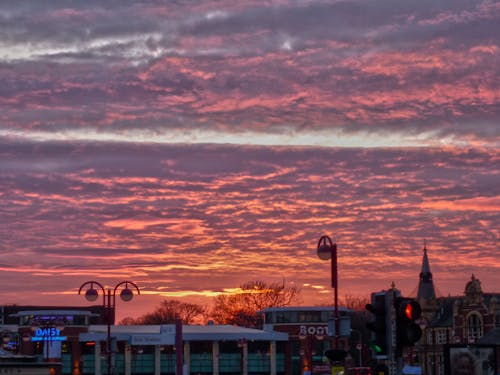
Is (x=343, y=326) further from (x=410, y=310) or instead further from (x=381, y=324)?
(x=410, y=310)

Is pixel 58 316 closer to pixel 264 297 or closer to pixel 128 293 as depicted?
pixel 264 297

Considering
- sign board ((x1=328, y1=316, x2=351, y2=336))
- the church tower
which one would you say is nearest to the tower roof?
the church tower

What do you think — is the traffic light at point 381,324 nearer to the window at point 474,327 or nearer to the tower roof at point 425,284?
the window at point 474,327

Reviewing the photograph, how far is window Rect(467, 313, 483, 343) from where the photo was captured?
130m

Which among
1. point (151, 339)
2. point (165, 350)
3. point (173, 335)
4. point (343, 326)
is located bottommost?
point (165, 350)

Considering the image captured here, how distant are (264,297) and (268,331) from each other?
5151 cm

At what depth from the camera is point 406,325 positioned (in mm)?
21094

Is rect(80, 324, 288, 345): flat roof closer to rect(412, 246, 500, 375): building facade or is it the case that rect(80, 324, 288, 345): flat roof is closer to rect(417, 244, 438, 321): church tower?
rect(412, 246, 500, 375): building facade

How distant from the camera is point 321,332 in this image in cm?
14550

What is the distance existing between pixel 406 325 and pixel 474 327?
11477cm

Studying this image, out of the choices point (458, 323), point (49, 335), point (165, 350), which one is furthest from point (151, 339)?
point (458, 323)

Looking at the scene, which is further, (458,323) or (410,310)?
(458,323)

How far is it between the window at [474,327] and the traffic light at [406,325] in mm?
113110

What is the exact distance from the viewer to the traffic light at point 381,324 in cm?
2178
